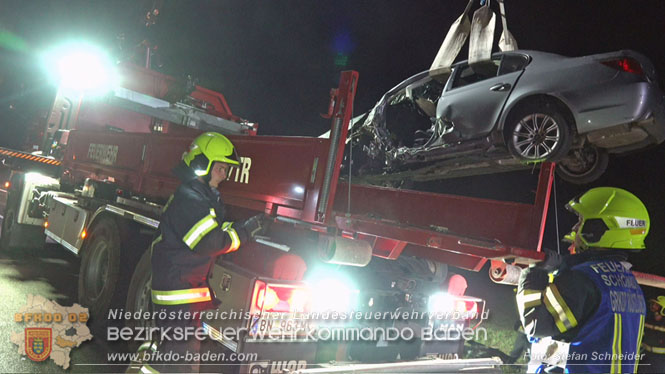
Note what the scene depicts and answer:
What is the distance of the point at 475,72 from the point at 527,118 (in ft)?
3.27

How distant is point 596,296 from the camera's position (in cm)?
223

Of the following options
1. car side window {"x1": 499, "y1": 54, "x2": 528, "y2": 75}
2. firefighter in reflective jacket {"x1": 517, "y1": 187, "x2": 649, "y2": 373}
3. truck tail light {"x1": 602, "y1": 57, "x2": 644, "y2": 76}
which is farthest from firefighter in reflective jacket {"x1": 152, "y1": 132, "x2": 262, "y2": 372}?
truck tail light {"x1": 602, "y1": 57, "x2": 644, "y2": 76}

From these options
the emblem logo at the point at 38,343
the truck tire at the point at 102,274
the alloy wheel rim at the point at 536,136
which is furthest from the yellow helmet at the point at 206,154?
the alloy wheel rim at the point at 536,136

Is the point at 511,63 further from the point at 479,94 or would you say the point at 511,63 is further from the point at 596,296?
the point at 596,296

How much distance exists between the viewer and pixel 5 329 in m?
4.38

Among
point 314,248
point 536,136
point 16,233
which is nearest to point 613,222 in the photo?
point 314,248

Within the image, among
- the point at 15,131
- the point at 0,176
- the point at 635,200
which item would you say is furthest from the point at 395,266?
the point at 15,131

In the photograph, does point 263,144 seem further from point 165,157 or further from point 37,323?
point 37,323

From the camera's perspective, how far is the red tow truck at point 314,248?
302 centimetres

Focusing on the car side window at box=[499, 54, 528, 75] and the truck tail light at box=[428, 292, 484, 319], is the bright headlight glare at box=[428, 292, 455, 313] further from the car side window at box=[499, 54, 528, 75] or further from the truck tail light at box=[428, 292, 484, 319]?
the car side window at box=[499, 54, 528, 75]

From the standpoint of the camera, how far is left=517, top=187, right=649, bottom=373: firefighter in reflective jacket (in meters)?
2.21

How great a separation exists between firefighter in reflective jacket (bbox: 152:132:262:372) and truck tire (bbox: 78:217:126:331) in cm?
178

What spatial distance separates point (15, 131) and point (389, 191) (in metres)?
13.3

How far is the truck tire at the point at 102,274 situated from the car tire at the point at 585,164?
14.4 ft
